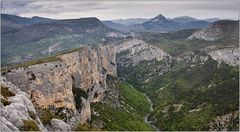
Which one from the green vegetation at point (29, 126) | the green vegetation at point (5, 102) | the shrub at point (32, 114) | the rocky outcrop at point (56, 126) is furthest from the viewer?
the rocky outcrop at point (56, 126)

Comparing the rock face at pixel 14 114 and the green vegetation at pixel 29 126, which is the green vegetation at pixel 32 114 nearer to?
the rock face at pixel 14 114

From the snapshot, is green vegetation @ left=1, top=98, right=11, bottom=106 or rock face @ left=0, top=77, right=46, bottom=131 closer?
rock face @ left=0, top=77, right=46, bottom=131

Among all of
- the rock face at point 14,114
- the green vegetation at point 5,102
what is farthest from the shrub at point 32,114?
the green vegetation at point 5,102

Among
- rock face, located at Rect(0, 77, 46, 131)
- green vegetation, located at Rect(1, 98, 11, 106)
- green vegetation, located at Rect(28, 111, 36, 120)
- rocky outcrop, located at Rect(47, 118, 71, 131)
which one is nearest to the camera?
rock face, located at Rect(0, 77, 46, 131)

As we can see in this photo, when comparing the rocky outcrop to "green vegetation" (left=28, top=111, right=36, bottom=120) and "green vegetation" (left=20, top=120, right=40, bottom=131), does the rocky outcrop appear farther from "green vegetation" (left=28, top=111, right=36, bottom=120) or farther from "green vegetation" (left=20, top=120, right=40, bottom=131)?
"green vegetation" (left=20, top=120, right=40, bottom=131)

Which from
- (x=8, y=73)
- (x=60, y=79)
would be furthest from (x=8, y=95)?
(x=60, y=79)

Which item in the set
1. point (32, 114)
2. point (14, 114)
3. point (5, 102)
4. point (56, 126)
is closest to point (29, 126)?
point (14, 114)

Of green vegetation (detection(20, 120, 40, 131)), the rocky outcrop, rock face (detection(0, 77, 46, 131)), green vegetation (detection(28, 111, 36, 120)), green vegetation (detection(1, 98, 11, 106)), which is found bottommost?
the rocky outcrop

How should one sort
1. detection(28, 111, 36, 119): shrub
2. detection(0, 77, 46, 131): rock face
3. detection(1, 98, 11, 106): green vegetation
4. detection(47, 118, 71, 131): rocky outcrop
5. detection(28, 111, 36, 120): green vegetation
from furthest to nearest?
1. detection(47, 118, 71, 131): rocky outcrop
2. detection(28, 111, 36, 119): shrub
3. detection(28, 111, 36, 120): green vegetation
4. detection(1, 98, 11, 106): green vegetation
5. detection(0, 77, 46, 131): rock face

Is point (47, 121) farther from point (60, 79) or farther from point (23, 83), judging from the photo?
point (60, 79)

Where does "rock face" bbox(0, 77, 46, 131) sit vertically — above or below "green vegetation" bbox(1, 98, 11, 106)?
below

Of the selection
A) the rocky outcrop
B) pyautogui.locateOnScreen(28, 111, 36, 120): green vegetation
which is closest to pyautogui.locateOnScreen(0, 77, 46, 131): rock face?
pyautogui.locateOnScreen(28, 111, 36, 120): green vegetation

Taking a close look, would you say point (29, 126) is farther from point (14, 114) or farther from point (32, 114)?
point (32, 114)
